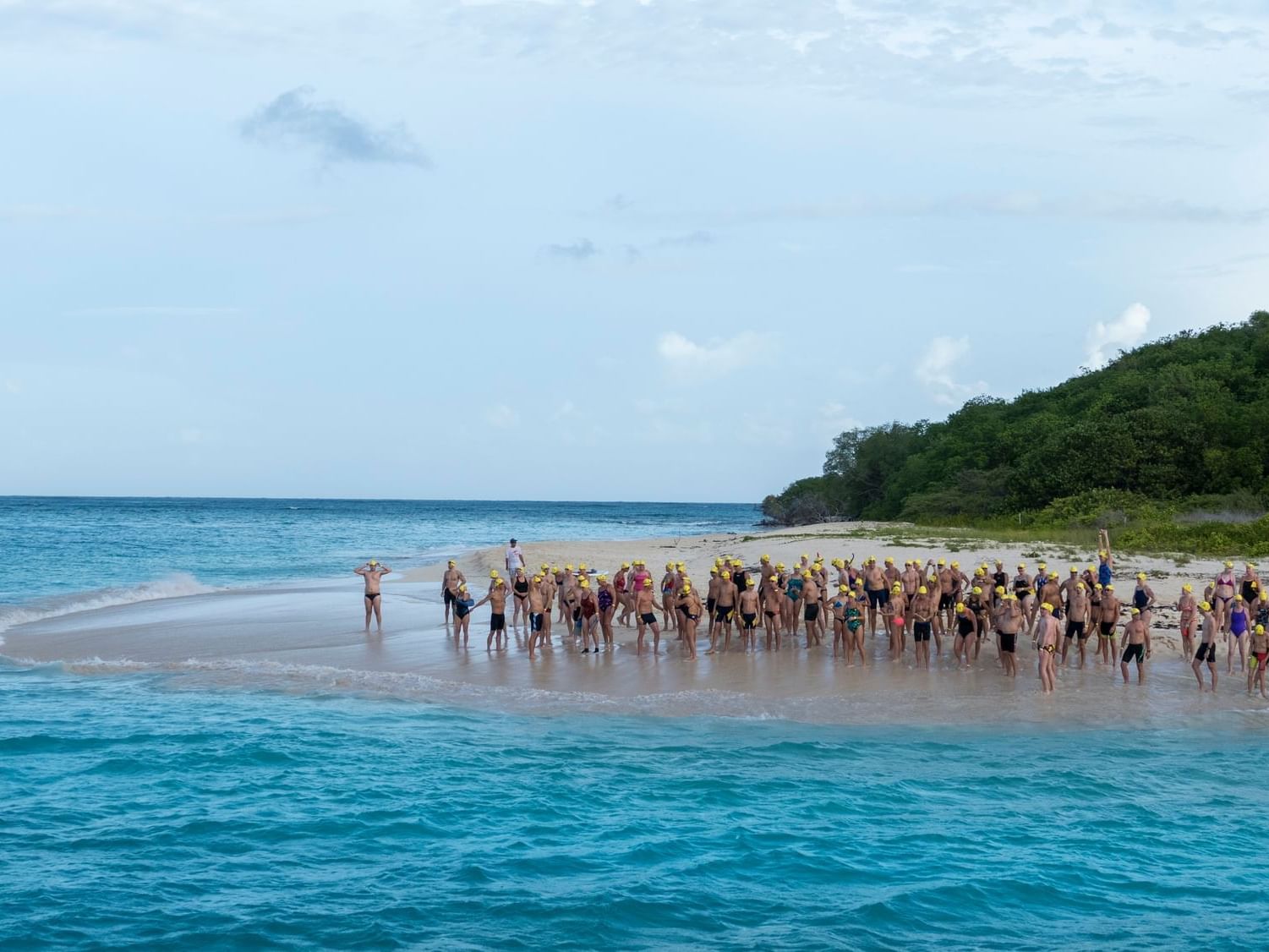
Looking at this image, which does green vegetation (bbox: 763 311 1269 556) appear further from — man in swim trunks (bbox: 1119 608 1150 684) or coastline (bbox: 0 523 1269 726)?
man in swim trunks (bbox: 1119 608 1150 684)

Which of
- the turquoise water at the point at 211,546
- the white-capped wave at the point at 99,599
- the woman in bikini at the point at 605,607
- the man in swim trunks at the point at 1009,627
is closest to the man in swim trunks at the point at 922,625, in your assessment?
the man in swim trunks at the point at 1009,627

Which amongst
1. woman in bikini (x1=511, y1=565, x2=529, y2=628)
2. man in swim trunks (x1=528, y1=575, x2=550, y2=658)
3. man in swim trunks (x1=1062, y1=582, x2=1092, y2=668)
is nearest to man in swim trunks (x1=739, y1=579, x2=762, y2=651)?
man in swim trunks (x1=528, y1=575, x2=550, y2=658)

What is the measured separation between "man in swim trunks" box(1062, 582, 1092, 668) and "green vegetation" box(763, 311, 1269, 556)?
643 inches

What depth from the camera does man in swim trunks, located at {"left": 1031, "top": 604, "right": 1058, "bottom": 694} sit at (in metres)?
18.7

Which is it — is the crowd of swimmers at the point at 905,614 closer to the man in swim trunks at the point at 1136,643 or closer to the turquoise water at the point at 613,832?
the man in swim trunks at the point at 1136,643

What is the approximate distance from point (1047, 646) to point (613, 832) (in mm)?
9329

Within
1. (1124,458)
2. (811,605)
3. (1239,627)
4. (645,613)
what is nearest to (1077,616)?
(1239,627)

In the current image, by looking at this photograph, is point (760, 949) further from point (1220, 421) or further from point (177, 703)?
point (1220, 421)

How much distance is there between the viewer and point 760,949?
32.3ft

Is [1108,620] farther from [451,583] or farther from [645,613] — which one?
[451,583]

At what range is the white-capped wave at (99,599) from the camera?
98.8ft

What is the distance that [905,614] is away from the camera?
22.6 metres

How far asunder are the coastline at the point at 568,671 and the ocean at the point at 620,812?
13cm

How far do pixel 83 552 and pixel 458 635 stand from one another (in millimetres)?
38735
